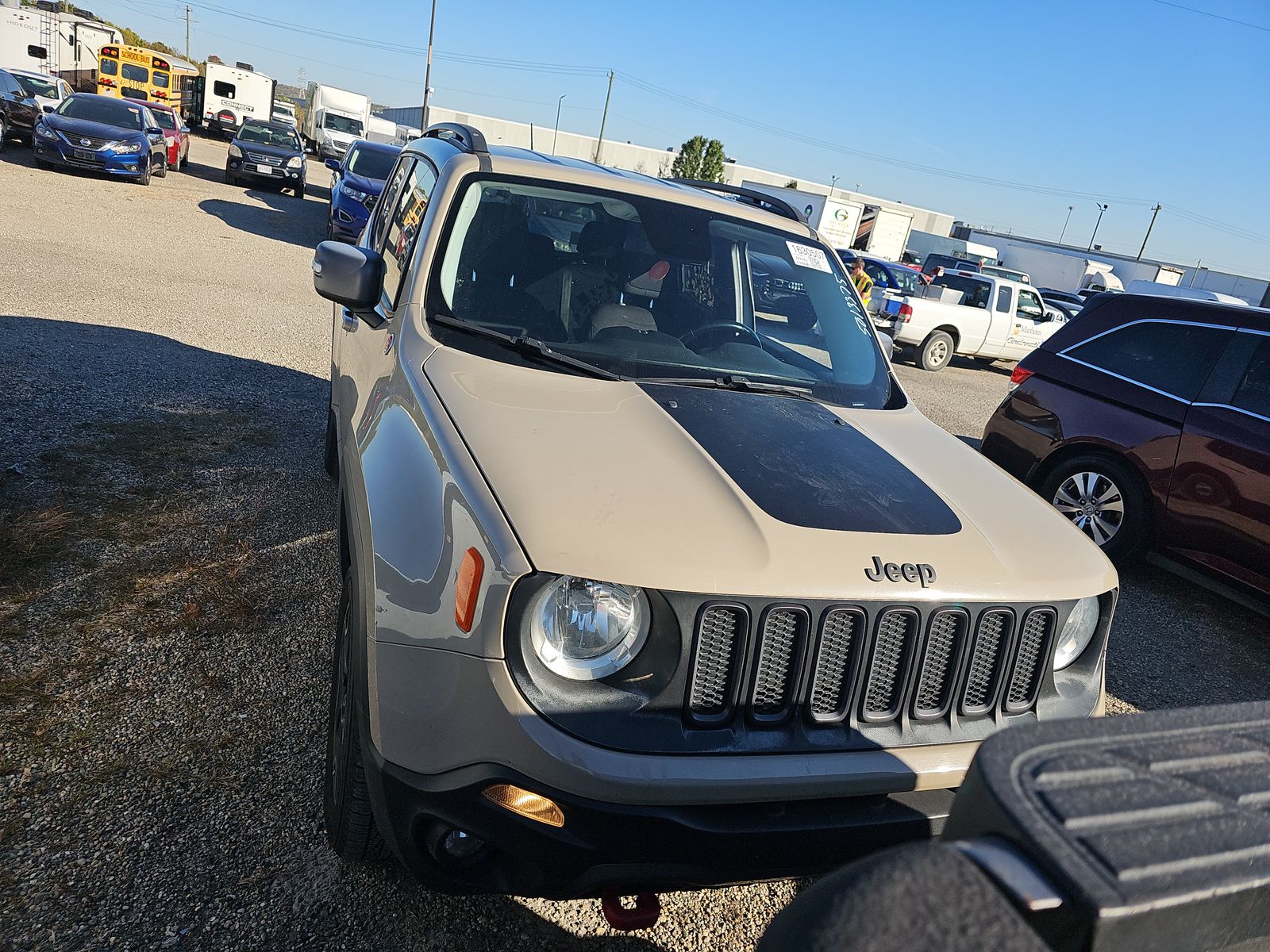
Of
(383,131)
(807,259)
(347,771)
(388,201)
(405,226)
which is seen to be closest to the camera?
(347,771)

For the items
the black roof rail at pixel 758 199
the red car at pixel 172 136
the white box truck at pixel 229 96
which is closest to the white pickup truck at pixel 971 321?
the black roof rail at pixel 758 199

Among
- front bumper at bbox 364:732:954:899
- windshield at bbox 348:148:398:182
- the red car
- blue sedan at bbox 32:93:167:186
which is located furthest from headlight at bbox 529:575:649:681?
the red car

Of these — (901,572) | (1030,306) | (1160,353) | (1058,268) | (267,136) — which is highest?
(1160,353)

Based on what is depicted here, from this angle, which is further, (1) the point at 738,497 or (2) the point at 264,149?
(2) the point at 264,149

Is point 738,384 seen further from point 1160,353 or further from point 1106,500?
point 1160,353

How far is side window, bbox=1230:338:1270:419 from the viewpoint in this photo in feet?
17.0

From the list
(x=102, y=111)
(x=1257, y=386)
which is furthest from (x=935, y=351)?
(x=102, y=111)

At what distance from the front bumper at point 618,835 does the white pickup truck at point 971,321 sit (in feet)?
44.2

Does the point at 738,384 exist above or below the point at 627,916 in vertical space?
above

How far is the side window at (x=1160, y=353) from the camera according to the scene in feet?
18.1

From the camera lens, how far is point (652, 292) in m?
3.26

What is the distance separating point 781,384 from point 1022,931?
233 cm

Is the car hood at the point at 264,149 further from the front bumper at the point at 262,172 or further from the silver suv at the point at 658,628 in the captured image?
the silver suv at the point at 658,628

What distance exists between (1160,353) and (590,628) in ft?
17.6
